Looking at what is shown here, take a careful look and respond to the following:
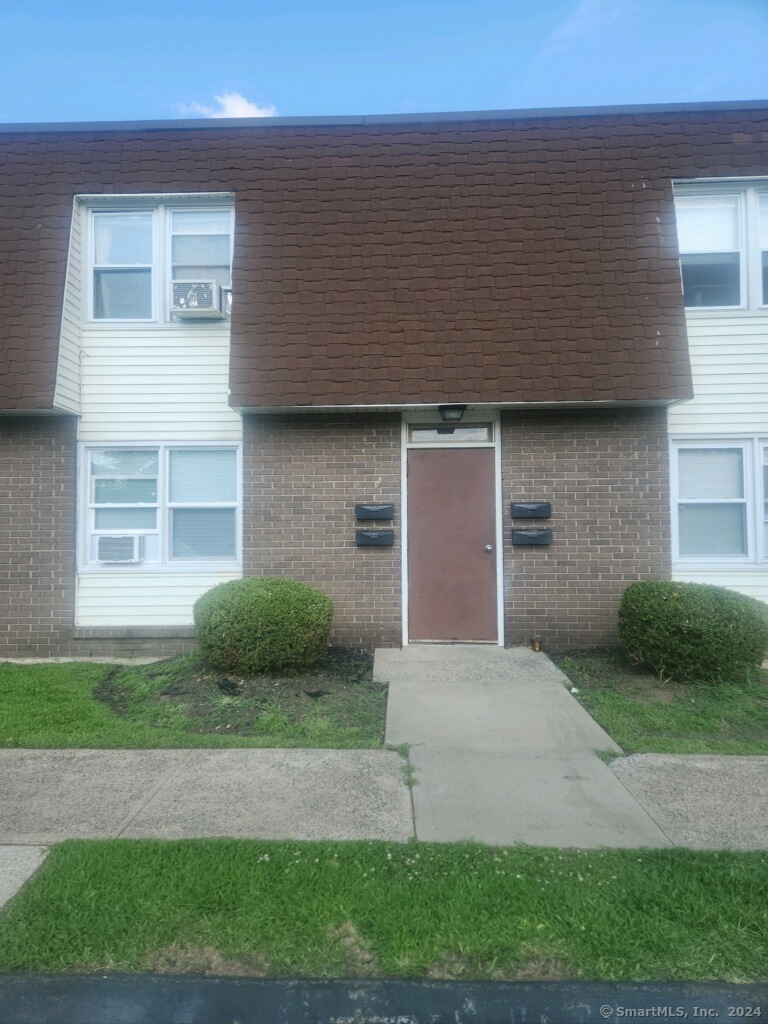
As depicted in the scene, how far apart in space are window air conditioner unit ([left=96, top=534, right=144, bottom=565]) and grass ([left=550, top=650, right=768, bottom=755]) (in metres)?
5.00

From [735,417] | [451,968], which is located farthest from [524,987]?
[735,417]

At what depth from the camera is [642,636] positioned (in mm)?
6379

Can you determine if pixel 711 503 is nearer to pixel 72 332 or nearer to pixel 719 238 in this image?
pixel 719 238

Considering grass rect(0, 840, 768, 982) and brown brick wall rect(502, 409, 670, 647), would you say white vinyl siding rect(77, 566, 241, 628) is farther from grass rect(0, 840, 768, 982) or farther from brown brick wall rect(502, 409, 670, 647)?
grass rect(0, 840, 768, 982)

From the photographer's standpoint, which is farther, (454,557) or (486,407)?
(454,557)

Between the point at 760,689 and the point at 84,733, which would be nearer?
the point at 84,733

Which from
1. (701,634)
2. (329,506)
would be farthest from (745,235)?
(329,506)

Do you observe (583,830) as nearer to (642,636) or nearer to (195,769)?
(195,769)

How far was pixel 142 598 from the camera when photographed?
7.68 meters

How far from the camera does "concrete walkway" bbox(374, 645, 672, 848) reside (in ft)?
11.5

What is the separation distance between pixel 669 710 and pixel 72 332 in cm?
753

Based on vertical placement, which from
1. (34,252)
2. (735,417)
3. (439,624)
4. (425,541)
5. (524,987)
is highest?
(34,252)

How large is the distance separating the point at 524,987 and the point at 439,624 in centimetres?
514

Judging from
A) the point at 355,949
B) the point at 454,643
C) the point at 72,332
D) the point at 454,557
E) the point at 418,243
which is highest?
the point at 418,243
